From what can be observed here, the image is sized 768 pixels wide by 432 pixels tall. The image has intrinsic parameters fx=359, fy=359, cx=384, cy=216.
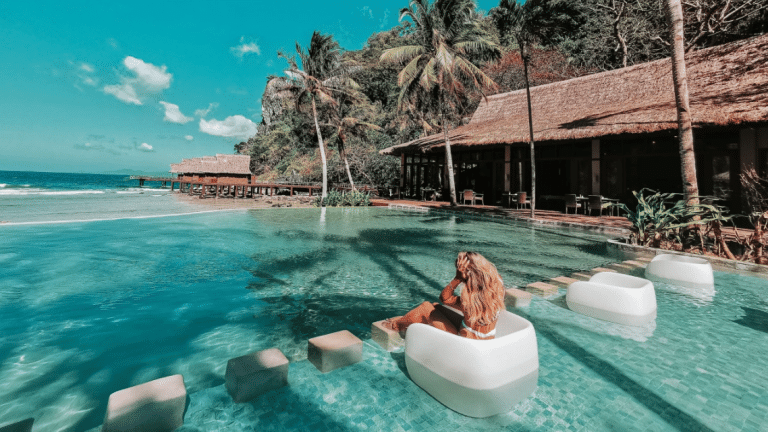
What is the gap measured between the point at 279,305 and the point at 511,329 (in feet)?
9.61

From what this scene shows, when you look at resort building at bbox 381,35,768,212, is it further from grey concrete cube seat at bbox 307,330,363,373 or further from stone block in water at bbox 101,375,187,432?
stone block in water at bbox 101,375,187,432

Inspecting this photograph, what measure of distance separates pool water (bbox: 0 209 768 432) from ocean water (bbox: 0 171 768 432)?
0.02 metres

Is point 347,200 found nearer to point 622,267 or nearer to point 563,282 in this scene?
point 622,267

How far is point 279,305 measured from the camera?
14.3 feet

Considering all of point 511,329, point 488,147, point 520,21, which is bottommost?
point 511,329

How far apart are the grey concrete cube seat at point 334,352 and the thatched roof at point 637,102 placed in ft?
37.1

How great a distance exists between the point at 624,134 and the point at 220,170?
28563mm

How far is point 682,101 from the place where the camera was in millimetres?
6375

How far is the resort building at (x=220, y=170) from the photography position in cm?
Answer: 3023

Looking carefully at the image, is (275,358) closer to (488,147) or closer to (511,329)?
(511,329)

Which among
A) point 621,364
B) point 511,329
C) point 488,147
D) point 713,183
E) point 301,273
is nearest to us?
point 511,329

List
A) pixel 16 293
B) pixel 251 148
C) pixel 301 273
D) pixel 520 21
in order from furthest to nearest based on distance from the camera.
→ pixel 251 148 → pixel 520 21 → pixel 301 273 → pixel 16 293

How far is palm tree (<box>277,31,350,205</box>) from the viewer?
17406 millimetres

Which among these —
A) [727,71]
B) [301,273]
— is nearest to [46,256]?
[301,273]
